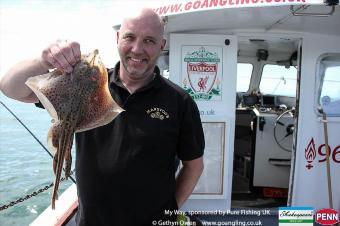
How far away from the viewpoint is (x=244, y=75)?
9.98m

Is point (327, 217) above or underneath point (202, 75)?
underneath

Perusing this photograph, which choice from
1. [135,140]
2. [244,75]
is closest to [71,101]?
[135,140]

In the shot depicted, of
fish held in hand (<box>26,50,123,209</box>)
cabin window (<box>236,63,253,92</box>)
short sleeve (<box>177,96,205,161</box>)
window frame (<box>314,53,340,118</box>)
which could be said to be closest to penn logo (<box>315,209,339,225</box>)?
window frame (<box>314,53,340,118</box>)

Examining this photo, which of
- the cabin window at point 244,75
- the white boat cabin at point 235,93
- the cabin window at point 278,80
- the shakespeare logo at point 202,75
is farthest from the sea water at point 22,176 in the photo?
the cabin window at point 278,80

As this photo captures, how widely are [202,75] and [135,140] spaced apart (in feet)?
10.4

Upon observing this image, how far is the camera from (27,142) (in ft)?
76.6

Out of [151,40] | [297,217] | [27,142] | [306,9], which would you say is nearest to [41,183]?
[27,142]

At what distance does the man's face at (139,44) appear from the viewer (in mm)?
2328

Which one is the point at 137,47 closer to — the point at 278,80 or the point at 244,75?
the point at 278,80

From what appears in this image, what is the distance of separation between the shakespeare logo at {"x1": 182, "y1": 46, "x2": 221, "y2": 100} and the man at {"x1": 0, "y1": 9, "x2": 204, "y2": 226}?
2832 millimetres

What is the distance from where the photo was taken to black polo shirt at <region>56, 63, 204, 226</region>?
2.30 metres

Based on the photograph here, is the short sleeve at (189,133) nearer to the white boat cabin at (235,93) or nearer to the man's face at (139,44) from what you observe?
the man's face at (139,44)

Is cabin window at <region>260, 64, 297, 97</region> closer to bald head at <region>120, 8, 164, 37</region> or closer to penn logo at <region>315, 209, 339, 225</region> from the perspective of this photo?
penn logo at <region>315, 209, 339, 225</region>

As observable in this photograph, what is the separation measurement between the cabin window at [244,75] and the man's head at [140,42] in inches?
294
